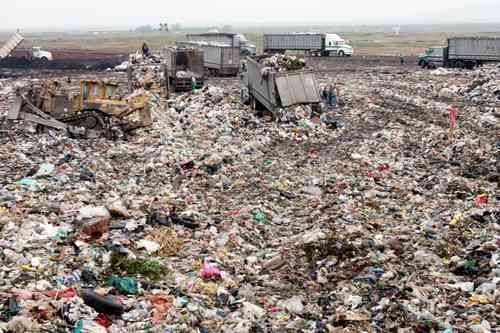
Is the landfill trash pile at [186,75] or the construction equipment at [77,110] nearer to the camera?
the construction equipment at [77,110]

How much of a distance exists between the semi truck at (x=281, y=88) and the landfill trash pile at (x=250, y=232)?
4.27 ft

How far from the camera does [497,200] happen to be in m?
9.54

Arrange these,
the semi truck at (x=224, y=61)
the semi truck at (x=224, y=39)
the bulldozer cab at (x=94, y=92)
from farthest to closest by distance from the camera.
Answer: the semi truck at (x=224, y=39)
the semi truck at (x=224, y=61)
the bulldozer cab at (x=94, y=92)

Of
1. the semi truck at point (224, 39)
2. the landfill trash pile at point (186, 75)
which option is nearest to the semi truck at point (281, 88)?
the landfill trash pile at point (186, 75)

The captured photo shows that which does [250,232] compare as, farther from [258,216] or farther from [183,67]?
[183,67]

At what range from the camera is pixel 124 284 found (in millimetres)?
6355

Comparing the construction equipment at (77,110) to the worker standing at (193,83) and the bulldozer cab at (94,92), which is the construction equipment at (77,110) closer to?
the bulldozer cab at (94,92)

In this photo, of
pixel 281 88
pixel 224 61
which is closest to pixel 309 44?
pixel 224 61

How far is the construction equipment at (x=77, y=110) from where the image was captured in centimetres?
1370

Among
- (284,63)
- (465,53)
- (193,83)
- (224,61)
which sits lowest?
(193,83)

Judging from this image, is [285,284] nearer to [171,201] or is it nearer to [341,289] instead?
[341,289]

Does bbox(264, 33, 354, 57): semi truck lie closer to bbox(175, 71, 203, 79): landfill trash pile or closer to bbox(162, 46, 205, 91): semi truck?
bbox(162, 46, 205, 91): semi truck

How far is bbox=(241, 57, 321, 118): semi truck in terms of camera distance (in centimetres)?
1602

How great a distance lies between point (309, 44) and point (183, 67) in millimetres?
23801
